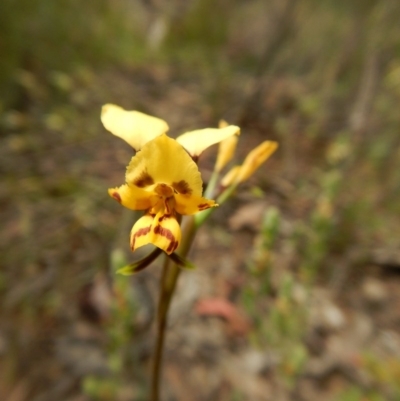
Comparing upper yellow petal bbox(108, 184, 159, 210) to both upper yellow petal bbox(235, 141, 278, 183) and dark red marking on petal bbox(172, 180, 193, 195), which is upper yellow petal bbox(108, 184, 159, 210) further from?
upper yellow petal bbox(235, 141, 278, 183)

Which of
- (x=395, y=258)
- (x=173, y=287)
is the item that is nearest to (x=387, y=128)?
(x=395, y=258)

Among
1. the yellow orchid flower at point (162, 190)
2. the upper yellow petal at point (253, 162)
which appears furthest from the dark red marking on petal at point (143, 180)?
the upper yellow petal at point (253, 162)

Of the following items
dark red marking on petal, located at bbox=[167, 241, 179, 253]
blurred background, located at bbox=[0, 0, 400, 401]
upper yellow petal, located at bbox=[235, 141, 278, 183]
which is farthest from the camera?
blurred background, located at bbox=[0, 0, 400, 401]

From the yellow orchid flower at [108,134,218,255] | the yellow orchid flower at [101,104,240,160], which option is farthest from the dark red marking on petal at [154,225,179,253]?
the yellow orchid flower at [101,104,240,160]

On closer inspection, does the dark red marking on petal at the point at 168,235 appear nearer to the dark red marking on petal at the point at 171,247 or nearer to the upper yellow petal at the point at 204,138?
the dark red marking on petal at the point at 171,247

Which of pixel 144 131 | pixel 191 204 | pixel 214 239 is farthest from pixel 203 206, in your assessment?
pixel 214 239

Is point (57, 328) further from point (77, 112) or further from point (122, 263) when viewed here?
Answer: point (77, 112)

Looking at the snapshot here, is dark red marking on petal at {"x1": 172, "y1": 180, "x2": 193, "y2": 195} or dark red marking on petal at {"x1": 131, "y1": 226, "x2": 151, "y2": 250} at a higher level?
dark red marking on petal at {"x1": 172, "y1": 180, "x2": 193, "y2": 195}

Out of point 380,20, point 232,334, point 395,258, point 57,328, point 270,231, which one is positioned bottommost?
point 57,328
